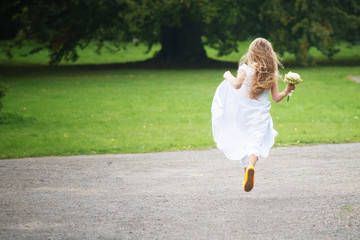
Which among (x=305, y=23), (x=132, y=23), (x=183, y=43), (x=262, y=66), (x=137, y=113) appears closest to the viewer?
(x=262, y=66)

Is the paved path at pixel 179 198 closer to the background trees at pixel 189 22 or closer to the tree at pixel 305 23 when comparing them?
the background trees at pixel 189 22

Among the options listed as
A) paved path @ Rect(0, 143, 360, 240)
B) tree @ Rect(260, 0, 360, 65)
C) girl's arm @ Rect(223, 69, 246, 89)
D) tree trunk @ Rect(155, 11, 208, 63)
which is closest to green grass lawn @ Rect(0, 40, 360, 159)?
paved path @ Rect(0, 143, 360, 240)

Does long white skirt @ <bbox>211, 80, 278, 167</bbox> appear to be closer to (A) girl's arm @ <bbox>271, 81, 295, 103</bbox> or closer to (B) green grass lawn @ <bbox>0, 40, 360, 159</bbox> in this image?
(A) girl's arm @ <bbox>271, 81, 295, 103</bbox>

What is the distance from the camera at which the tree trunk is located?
28.2 meters

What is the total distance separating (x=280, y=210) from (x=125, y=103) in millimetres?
10576

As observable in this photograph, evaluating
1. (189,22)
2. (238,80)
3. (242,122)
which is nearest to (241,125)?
(242,122)

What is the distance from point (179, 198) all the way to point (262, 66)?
167 cm

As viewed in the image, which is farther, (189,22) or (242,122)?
(189,22)

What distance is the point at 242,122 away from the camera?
601cm

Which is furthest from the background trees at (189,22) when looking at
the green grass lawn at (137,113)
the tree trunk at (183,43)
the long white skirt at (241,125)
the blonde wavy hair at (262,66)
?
the blonde wavy hair at (262,66)

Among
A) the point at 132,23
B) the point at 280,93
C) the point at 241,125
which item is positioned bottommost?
the point at 132,23

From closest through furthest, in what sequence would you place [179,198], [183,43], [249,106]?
[179,198] < [249,106] < [183,43]

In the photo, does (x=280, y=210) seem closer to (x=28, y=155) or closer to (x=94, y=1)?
(x=28, y=155)

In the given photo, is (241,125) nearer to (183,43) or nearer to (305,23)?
(305,23)
